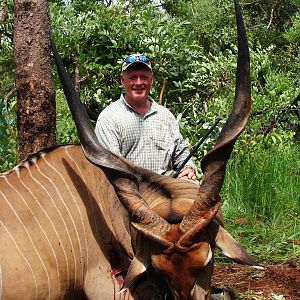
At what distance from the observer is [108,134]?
12.2ft

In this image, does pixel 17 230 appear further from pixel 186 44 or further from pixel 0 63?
pixel 0 63

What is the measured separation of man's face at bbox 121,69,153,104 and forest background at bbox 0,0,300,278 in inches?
38.8

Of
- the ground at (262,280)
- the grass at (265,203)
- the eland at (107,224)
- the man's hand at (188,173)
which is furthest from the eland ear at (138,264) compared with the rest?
the grass at (265,203)

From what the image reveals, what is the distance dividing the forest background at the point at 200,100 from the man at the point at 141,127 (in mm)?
889

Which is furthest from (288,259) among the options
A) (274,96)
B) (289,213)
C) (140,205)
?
(274,96)

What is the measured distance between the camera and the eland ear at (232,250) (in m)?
2.53

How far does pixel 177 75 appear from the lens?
19.7ft

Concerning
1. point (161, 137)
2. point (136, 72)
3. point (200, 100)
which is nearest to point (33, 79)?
point (136, 72)

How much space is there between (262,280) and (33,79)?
6.61 feet

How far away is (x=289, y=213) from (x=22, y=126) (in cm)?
229

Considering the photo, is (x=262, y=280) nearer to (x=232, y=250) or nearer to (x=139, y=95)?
(x=232, y=250)

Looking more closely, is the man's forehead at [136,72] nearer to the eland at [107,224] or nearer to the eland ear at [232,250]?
the eland at [107,224]

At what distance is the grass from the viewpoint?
13.9 ft

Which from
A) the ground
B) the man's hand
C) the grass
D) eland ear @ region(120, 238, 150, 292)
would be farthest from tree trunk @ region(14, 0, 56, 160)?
eland ear @ region(120, 238, 150, 292)
